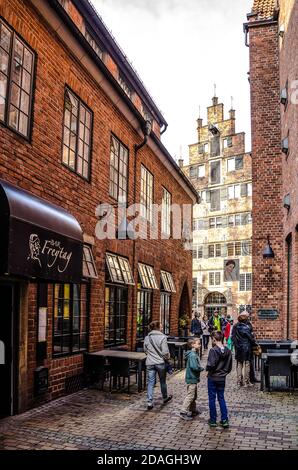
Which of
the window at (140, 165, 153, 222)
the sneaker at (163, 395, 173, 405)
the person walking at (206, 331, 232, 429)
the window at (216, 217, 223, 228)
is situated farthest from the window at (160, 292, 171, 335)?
the window at (216, 217, 223, 228)

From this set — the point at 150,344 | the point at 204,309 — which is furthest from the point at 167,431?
the point at 204,309

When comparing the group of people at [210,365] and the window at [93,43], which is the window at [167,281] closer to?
the group of people at [210,365]

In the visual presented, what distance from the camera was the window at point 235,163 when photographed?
45531 millimetres

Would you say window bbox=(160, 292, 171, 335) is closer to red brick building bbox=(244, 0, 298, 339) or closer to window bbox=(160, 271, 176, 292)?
window bbox=(160, 271, 176, 292)

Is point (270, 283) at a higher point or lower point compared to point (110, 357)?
higher

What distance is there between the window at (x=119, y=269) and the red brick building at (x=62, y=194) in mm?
39

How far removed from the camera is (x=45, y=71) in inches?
345

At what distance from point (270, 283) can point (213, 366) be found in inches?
310

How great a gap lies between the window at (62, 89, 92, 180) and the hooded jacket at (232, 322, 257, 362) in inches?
198

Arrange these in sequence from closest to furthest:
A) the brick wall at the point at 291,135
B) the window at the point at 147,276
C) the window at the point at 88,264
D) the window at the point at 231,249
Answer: the window at the point at 88,264 → the brick wall at the point at 291,135 → the window at the point at 147,276 → the window at the point at 231,249

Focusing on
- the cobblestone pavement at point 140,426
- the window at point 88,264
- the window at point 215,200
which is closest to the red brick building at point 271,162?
the cobblestone pavement at point 140,426

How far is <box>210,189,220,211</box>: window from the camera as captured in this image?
155ft
